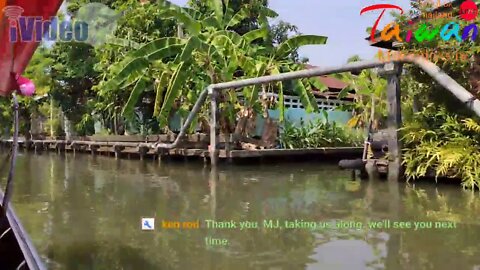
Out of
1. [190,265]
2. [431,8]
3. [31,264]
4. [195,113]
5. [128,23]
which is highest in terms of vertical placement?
[128,23]

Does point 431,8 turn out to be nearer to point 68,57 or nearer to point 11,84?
point 11,84

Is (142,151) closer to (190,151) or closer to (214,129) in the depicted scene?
(190,151)

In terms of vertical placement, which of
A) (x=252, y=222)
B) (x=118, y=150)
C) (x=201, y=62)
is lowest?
(x=252, y=222)

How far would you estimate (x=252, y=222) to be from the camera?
5.84m

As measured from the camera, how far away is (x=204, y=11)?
17.5 m

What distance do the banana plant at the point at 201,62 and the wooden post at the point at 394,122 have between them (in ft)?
11.8

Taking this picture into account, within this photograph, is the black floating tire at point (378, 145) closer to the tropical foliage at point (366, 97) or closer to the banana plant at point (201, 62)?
the banana plant at point (201, 62)

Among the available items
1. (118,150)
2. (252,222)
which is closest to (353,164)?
(252,222)

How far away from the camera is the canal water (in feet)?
14.0

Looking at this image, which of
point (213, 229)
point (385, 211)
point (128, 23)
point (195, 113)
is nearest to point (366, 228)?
point (385, 211)

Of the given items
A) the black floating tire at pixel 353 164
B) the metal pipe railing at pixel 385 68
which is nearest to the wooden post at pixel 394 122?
the metal pipe railing at pixel 385 68

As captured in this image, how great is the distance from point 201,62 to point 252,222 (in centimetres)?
792

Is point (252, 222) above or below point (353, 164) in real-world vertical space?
below

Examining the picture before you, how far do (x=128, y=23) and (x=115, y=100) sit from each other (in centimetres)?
275
